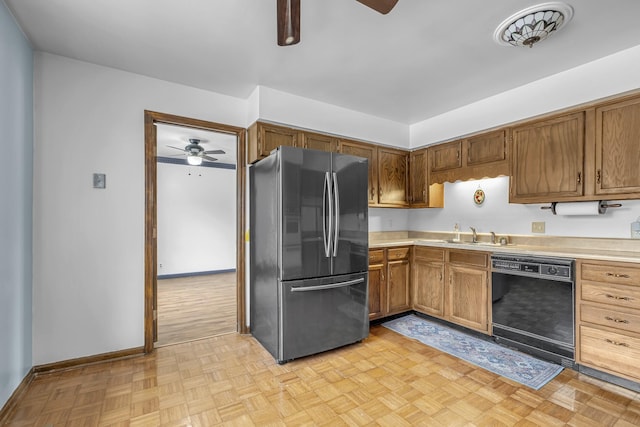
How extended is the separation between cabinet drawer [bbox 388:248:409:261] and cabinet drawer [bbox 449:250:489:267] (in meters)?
0.53

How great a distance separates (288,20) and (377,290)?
9.25 feet

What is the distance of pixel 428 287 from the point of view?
3.53 metres

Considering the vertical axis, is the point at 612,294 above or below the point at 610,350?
above

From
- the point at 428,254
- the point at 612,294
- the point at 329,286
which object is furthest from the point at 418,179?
the point at 612,294

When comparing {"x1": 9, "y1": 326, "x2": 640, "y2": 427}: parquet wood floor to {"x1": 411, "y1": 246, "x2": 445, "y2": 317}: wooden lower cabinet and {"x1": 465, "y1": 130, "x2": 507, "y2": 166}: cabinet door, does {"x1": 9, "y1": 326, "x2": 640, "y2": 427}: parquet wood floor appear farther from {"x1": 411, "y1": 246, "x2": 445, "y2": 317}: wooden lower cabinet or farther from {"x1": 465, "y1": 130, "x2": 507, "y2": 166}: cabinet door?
{"x1": 465, "y1": 130, "x2": 507, "y2": 166}: cabinet door

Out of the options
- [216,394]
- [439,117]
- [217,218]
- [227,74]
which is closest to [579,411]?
[216,394]

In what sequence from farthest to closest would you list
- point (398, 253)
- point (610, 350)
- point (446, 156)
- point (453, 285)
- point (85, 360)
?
point (446, 156), point (398, 253), point (453, 285), point (85, 360), point (610, 350)

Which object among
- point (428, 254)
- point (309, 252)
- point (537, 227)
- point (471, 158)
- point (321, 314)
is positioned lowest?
point (321, 314)

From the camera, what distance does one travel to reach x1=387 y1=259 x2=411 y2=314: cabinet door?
3514 mm

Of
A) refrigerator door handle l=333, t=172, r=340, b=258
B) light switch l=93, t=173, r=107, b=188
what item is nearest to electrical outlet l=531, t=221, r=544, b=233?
refrigerator door handle l=333, t=172, r=340, b=258

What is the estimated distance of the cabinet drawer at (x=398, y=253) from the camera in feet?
11.5

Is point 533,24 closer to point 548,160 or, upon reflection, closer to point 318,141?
point 548,160

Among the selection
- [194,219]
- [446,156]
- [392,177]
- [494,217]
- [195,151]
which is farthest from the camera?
[194,219]

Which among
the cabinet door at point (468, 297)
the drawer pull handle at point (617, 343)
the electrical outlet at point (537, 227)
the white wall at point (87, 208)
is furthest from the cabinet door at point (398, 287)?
the white wall at point (87, 208)
